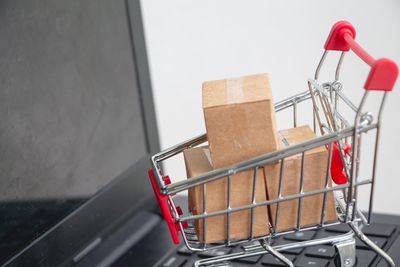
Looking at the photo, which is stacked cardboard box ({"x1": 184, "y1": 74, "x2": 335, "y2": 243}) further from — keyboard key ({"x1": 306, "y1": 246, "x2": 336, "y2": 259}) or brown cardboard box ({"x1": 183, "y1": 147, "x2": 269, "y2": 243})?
keyboard key ({"x1": 306, "y1": 246, "x2": 336, "y2": 259})

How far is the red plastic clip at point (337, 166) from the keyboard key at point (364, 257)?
0.12 meters

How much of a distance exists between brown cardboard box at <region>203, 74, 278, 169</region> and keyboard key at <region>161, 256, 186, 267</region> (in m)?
0.23

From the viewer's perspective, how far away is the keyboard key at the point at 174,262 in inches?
31.6

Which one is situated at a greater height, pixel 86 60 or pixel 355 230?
pixel 86 60

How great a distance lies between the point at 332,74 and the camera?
1127 millimetres

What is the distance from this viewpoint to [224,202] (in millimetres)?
627

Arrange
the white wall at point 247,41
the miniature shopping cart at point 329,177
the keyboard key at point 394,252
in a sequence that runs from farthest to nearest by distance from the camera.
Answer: the white wall at point 247,41
the keyboard key at point 394,252
the miniature shopping cart at point 329,177

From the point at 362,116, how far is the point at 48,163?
378 mm

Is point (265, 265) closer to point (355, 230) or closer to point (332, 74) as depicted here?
point (355, 230)

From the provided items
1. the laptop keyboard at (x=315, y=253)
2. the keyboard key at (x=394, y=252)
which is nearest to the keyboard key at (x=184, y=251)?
the laptop keyboard at (x=315, y=253)

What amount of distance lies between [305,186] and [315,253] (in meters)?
0.16

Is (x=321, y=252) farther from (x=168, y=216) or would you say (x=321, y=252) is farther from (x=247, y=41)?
(x=247, y=41)

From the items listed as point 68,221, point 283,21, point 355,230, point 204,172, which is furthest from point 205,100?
point 283,21

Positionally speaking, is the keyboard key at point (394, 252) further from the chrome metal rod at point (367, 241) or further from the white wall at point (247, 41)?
the white wall at point (247, 41)
